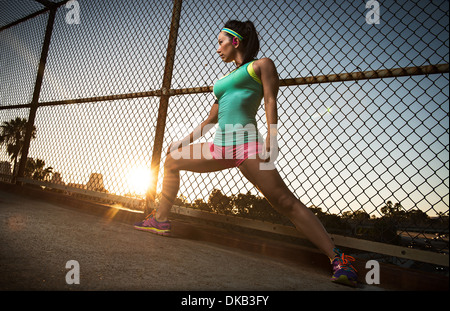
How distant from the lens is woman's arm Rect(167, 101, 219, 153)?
240 centimetres

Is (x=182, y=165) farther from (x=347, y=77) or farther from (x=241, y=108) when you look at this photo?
(x=347, y=77)

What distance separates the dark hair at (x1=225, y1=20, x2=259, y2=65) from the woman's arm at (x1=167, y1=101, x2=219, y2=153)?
552mm

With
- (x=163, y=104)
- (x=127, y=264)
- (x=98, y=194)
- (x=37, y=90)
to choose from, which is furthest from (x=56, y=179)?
(x=127, y=264)

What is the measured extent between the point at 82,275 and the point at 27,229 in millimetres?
1134

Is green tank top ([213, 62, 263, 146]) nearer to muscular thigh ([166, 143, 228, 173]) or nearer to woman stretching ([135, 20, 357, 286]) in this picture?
woman stretching ([135, 20, 357, 286])

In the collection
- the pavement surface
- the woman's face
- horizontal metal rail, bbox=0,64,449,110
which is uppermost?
the woman's face

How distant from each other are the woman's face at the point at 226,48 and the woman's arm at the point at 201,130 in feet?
1.48

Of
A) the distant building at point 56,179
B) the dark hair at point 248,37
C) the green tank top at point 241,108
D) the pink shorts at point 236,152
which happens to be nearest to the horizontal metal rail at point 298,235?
the pink shorts at point 236,152

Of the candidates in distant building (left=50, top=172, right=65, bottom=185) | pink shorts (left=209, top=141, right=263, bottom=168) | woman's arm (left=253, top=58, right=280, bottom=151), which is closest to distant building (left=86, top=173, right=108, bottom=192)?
distant building (left=50, top=172, right=65, bottom=185)
